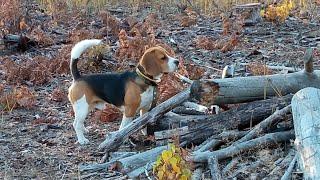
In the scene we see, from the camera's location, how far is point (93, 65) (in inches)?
421

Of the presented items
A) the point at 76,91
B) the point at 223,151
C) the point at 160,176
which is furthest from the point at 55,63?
the point at 160,176

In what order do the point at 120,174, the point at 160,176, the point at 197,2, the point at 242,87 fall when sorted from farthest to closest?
the point at 197,2 < the point at 242,87 < the point at 120,174 < the point at 160,176

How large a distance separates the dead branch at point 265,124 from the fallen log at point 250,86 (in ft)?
2.00

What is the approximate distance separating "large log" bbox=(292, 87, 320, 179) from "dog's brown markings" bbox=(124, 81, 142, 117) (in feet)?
6.91

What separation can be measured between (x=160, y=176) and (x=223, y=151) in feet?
3.40

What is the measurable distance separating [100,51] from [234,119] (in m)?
4.71

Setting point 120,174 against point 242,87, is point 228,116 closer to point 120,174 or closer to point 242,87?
point 242,87

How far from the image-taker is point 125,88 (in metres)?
7.49

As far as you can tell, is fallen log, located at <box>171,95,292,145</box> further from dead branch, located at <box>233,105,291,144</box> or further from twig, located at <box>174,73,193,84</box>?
twig, located at <box>174,73,193,84</box>

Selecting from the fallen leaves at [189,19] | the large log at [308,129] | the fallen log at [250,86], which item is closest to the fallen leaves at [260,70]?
the fallen log at [250,86]

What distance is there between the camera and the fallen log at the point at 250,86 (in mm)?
6637

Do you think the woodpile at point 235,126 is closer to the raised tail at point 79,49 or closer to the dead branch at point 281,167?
the dead branch at point 281,167

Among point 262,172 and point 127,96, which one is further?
point 127,96

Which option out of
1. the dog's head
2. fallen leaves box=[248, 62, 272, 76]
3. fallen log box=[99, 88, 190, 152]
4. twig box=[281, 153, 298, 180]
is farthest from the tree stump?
twig box=[281, 153, 298, 180]
